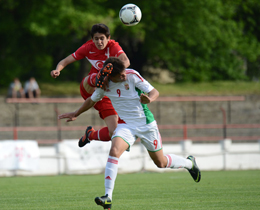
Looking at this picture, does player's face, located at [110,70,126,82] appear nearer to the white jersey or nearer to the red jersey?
the white jersey

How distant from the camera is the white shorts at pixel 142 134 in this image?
6.32 metres

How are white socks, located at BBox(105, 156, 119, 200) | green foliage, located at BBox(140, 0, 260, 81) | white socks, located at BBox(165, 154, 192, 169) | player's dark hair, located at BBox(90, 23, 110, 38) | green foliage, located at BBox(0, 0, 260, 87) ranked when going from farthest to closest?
green foliage, located at BBox(140, 0, 260, 81) < green foliage, located at BBox(0, 0, 260, 87) < player's dark hair, located at BBox(90, 23, 110, 38) < white socks, located at BBox(165, 154, 192, 169) < white socks, located at BBox(105, 156, 119, 200)

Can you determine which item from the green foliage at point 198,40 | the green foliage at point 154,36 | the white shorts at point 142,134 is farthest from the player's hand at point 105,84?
the green foliage at point 198,40

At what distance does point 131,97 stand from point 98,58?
137 centimetres

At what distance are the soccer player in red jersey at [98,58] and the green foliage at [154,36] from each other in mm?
19074

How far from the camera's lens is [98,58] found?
7547 millimetres

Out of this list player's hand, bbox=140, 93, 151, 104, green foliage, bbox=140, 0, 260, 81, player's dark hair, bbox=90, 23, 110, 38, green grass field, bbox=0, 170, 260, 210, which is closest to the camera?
player's hand, bbox=140, 93, 151, 104

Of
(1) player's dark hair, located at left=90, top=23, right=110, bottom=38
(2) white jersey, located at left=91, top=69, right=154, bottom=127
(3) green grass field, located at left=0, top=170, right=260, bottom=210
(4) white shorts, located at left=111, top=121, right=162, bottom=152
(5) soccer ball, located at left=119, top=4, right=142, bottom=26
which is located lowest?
(3) green grass field, located at left=0, top=170, right=260, bottom=210

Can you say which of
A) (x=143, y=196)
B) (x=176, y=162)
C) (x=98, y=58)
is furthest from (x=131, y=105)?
(x=143, y=196)

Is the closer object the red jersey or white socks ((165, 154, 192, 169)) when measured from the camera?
white socks ((165, 154, 192, 169))

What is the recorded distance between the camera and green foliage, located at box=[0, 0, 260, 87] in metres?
27.6

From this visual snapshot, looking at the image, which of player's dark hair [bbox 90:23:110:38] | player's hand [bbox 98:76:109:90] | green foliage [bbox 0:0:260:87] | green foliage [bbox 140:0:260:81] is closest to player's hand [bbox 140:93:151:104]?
player's hand [bbox 98:76:109:90]

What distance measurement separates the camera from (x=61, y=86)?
1094 inches

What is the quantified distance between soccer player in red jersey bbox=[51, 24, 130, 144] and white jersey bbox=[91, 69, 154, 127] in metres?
0.55
